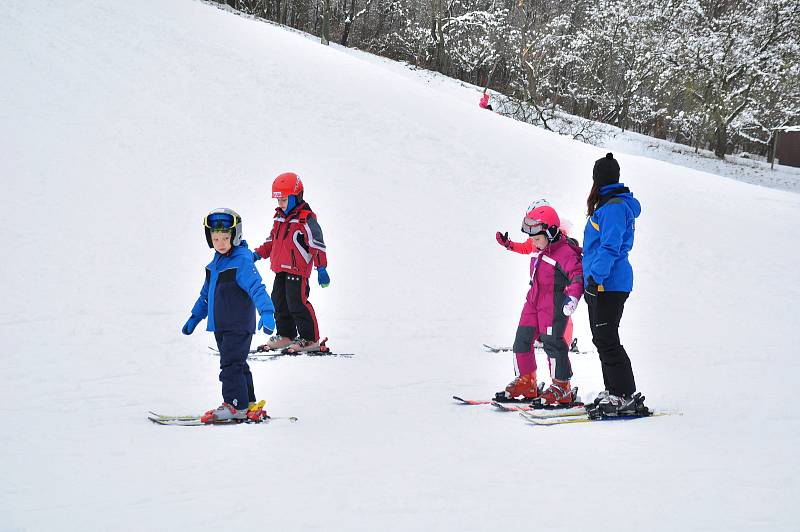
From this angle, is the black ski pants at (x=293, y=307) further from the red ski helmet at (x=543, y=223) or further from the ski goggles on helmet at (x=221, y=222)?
the red ski helmet at (x=543, y=223)

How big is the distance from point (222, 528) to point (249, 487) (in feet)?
1.57

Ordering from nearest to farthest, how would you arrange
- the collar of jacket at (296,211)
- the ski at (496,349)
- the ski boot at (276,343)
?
1. the collar of jacket at (296,211)
2. the ski boot at (276,343)
3. the ski at (496,349)

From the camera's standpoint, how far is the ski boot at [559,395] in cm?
510

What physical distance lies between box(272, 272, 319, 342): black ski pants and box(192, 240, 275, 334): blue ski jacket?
2.32 m

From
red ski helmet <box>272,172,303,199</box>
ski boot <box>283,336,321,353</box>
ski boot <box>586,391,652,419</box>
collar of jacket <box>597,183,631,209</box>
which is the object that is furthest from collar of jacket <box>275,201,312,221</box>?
ski boot <box>586,391,652,419</box>

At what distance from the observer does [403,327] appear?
333 inches

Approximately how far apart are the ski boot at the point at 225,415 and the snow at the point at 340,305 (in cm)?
13

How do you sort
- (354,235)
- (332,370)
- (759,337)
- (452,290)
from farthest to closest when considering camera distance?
(354,235) < (452,290) < (759,337) < (332,370)

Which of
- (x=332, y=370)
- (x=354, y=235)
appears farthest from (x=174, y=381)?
(x=354, y=235)

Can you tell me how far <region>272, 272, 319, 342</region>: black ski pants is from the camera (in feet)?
23.0

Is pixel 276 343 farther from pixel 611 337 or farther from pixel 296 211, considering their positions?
pixel 611 337

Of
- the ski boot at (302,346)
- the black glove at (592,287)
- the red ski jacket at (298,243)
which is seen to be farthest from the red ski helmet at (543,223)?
the ski boot at (302,346)

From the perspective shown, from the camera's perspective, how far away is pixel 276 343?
722cm

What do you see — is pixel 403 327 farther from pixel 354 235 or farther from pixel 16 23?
pixel 16 23
